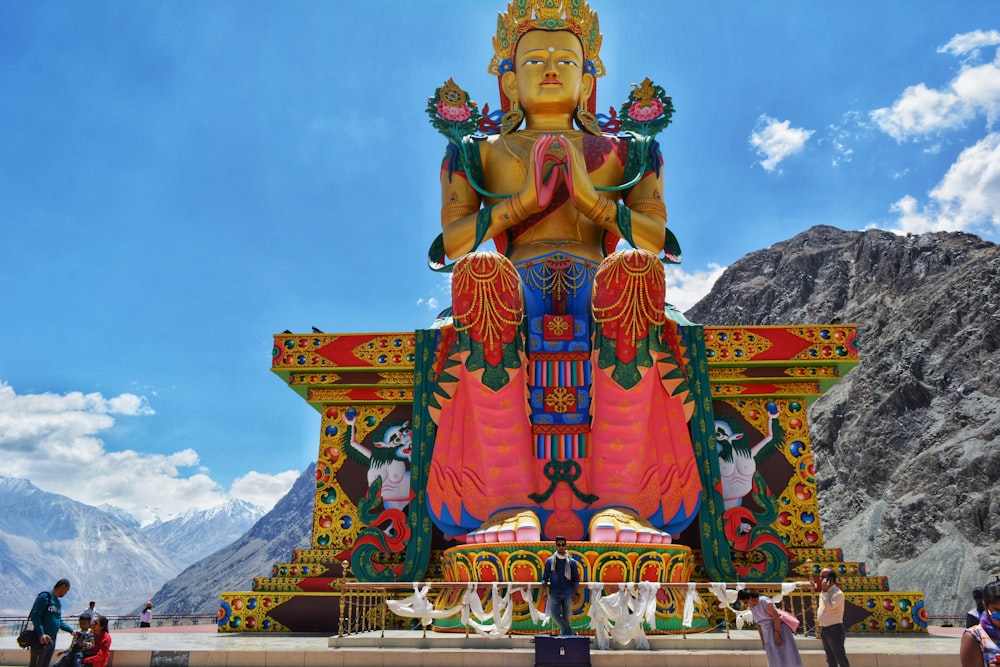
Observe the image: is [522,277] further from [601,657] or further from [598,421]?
[601,657]

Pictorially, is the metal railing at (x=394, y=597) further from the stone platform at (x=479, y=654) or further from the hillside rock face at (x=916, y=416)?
the hillside rock face at (x=916, y=416)

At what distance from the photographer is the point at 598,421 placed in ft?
22.6

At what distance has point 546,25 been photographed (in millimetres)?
8836

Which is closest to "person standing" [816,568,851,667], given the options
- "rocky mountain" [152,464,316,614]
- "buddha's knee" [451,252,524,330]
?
"buddha's knee" [451,252,524,330]

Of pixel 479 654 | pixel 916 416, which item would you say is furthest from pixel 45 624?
pixel 916 416

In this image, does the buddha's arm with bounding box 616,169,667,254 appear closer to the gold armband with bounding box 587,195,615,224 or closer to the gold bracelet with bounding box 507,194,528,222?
the gold armband with bounding box 587,195,615,224

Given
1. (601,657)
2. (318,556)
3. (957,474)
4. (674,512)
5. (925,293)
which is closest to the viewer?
(601,657)

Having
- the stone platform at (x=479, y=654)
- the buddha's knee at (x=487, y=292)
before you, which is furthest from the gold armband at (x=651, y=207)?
the stone platform at (x=479, y=654)

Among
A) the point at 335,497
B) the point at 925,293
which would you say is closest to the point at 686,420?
the point at 335,497

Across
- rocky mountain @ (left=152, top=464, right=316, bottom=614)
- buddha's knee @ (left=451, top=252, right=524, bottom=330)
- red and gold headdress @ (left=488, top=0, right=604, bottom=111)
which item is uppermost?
red and gold headdress @ (left=488, top=0, right=604, bottom=111)

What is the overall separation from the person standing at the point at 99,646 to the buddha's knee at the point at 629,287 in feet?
14.2

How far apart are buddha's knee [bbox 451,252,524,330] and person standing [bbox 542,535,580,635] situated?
2518mm

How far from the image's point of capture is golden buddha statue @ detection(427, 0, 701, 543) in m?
6.81

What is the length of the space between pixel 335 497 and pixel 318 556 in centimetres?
64
